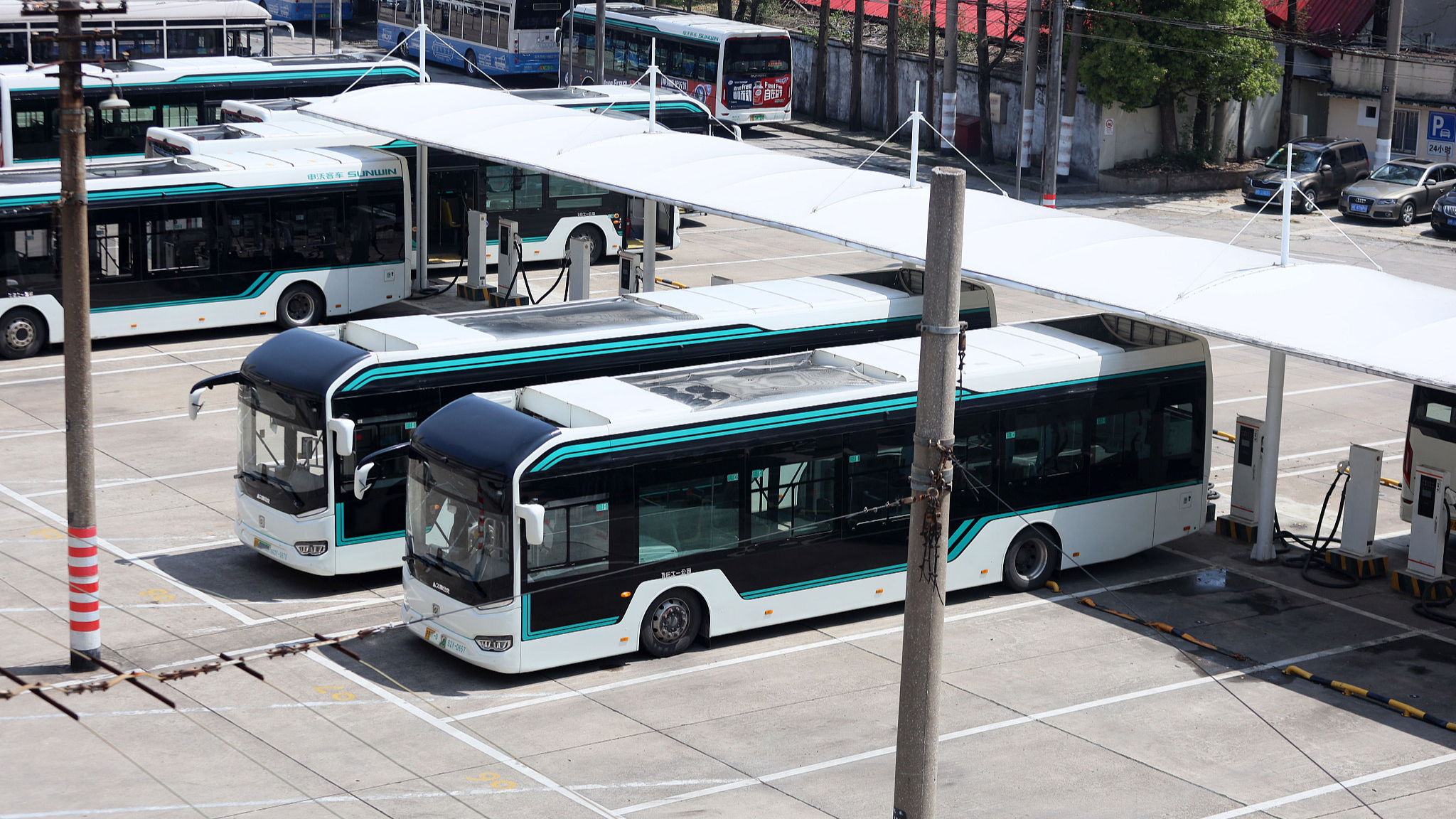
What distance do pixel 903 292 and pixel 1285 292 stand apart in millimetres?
5359

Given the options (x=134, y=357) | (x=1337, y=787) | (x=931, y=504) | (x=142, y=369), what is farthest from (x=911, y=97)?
(x=931, y=504)

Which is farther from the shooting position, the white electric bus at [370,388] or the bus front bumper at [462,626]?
the white electric bus at [370,388]

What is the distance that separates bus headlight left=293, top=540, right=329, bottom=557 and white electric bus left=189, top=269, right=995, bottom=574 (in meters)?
0.01

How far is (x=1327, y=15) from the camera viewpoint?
4959cm

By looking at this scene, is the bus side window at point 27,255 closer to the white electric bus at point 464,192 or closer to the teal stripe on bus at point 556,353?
the white electric bus at point 464,192

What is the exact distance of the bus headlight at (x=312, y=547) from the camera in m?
17.8

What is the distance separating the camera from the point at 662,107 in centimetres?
3753

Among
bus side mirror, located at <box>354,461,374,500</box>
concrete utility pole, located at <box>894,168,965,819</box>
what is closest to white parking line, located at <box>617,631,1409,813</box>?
concrete utility pole, located at <box>894,168,965,819</box>

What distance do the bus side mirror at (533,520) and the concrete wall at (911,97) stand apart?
32331mm

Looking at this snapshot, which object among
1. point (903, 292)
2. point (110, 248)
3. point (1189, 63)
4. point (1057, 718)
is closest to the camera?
point (1057, 718)

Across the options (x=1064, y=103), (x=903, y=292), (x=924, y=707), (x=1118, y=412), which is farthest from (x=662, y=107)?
(x=924, y=707)

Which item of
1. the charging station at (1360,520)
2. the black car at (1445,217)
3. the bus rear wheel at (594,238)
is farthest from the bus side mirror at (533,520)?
the black car at (1445,217)

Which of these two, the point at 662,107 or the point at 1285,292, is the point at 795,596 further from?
the point at 662,107

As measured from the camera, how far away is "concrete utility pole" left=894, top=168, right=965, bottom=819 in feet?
30.6
